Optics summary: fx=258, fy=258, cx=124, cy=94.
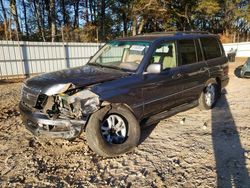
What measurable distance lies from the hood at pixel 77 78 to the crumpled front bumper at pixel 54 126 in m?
0.43

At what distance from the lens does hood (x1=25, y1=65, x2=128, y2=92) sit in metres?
3.90

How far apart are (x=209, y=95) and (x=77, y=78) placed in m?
A: 3.67

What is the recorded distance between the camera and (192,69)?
555 cm

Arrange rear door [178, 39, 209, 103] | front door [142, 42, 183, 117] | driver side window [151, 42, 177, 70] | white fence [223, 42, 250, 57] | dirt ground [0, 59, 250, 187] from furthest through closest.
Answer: white fence [223, 42, 250, 57], rear door [178, 39, 209, 103], driver side window [151, 42, 177, 70], front door [142, 42, 183, 117], dirt ground [0, 59, 250, 187]

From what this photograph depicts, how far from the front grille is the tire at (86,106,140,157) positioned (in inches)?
37.9

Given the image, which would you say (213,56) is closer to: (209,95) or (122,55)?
(209,95)

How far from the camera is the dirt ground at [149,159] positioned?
3344 mm

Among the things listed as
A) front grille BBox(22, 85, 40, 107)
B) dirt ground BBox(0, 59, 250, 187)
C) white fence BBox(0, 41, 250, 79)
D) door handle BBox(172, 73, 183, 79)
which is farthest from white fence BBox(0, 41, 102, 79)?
door handle BBox(172, 73, 183, 79)

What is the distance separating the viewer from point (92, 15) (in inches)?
1258

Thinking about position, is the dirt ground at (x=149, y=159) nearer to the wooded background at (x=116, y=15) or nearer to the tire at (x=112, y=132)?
the tire at (x=112, y=132)

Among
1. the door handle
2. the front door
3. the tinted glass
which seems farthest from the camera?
the tinted glass

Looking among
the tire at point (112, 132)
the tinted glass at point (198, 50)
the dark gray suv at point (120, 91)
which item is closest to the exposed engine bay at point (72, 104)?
the dark gray suv at point (120, 91)

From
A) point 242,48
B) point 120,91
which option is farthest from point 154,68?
point 242,48

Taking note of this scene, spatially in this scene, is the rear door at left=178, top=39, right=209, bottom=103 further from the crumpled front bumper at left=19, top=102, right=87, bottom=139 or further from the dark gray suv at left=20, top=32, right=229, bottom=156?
the crumpled front bumper at left=19, top=102, right=87, bottom=139
